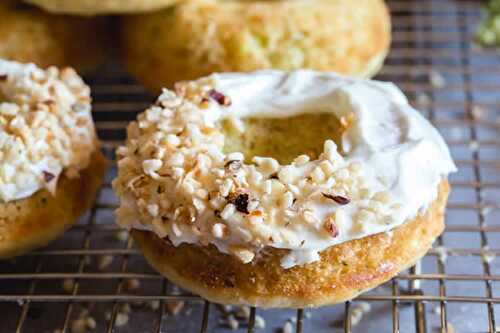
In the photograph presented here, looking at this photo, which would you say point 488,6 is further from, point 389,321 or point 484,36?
point 389,321

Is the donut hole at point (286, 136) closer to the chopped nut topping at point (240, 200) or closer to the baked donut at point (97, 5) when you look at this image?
the chopped nut topping at point (240, 200)

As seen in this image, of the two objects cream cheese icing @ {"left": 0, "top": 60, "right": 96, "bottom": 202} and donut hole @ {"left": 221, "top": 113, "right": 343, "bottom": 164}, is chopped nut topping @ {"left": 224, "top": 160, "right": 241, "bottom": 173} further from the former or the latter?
cream cheese icing @ {"left": 0, "top": 60, "right": 96, "bottom": 202}

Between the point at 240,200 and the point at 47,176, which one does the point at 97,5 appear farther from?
the point at 240,200

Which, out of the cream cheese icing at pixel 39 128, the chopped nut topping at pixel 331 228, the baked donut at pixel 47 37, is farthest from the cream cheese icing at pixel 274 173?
the baked donut at pixel 47 37

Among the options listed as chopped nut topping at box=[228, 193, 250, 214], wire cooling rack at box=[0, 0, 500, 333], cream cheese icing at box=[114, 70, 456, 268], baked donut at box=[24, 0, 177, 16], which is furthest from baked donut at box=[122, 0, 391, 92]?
chopped nut topping at box=[228, 193, 250, 214]

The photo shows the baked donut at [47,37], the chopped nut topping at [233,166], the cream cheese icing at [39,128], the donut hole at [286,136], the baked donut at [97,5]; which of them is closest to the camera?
the chopped nut topping at [233,166]

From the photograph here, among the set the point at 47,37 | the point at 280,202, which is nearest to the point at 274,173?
the point at 280,202
